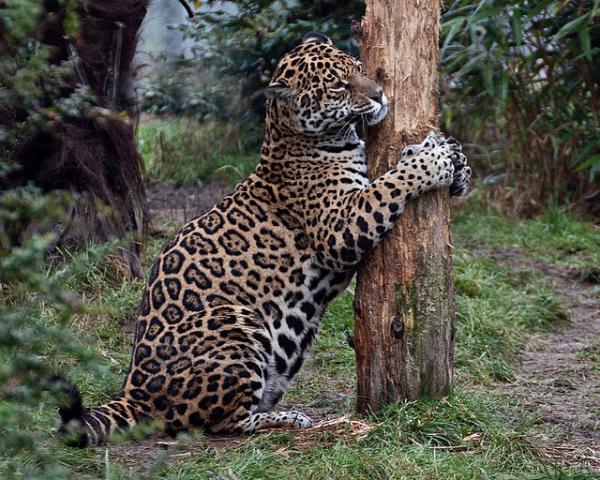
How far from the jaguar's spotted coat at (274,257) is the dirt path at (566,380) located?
A: 1.57 meters

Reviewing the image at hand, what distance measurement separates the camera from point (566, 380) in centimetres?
746

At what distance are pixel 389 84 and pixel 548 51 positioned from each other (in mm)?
6090

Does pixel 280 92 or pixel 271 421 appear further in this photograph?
pixel 280 92

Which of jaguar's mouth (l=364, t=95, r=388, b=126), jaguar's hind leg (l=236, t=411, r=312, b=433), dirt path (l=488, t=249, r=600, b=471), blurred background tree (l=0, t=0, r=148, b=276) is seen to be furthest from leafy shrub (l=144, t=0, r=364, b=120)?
jaguar's hind leg (l=236, t=411, r=312, b=433)

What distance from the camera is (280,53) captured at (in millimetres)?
11812

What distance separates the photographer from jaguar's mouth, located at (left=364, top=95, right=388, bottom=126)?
5684 mm

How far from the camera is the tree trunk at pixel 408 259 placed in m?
5.61

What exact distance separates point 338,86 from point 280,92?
0.39 meters

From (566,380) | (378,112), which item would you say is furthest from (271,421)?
(566,380)

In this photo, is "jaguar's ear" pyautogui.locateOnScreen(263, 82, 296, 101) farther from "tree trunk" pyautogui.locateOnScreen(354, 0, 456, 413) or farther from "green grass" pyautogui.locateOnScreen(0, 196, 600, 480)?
"green grass" pyautogui.locateOnScreen(0, 196, 600, 480)

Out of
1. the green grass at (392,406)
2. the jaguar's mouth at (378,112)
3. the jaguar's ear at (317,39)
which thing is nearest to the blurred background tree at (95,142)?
the green grass at (392,406)

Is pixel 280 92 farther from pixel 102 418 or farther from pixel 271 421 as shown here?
pixel 102 418

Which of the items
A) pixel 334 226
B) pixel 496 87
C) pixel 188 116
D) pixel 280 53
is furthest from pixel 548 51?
pixel 334 226

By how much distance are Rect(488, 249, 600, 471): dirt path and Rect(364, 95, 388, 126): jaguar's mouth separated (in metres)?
2.07
